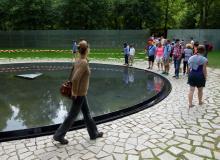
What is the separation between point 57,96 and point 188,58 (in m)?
6.49

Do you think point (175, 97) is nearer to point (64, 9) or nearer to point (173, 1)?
point (64, 9)

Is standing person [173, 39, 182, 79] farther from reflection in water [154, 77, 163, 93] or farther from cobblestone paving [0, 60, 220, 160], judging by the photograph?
cobblestone paving [0, 60, 220, 160]

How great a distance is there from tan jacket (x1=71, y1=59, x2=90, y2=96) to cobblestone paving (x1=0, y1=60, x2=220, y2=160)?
1.15m

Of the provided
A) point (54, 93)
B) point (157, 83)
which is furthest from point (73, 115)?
point (157, 83)

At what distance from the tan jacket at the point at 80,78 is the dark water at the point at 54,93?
7.53 ft

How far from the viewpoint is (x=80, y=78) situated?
18.7ft

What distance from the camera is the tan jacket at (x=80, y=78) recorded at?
5695 millimetres

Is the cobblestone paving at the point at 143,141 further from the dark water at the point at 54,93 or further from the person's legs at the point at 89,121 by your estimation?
the dark water at the point at 54,93

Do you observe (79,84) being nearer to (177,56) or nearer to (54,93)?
(54,93)

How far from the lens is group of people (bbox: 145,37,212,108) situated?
8398 millimetres

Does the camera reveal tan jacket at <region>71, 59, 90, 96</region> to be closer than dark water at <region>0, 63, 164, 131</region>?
Yes

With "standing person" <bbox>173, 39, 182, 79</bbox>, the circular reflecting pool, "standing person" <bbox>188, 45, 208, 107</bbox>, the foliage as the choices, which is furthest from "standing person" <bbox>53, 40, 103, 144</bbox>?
the foliage

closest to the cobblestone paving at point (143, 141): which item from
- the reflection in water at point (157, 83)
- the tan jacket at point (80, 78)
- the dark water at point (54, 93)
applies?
the tan jacket at point (80, 78)

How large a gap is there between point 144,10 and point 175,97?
26444 mm
